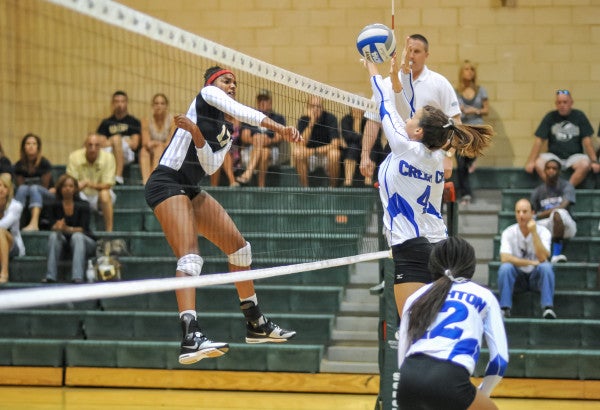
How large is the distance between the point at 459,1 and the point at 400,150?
318 inches

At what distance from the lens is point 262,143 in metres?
10.5

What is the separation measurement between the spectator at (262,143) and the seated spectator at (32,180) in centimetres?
242

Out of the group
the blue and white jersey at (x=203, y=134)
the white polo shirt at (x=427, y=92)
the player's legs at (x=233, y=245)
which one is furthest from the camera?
the white polo shirt at (x=427, y=92)

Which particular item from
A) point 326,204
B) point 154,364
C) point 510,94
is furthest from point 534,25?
point 154,364

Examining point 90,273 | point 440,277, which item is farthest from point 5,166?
point 440,277

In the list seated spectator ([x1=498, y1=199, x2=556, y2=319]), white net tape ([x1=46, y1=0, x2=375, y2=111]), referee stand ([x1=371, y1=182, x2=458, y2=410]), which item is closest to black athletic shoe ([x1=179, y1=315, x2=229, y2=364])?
white net tape ([x1=46, y1=0, x2=375, y2=111])

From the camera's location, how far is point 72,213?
11531 millimetres

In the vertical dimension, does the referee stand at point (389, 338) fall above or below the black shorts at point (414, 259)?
below

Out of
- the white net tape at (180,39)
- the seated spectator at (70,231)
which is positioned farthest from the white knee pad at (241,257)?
the seated spectator at (70,231)

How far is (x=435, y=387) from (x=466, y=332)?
0.30m

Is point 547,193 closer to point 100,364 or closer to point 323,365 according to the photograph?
point 323,365

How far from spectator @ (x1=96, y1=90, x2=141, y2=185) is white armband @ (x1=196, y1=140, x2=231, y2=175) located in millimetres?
6886

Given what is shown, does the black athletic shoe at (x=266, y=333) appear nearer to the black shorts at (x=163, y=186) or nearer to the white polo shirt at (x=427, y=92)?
the black shorts at (x=163, y=186)

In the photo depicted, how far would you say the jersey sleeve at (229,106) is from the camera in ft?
18.6
